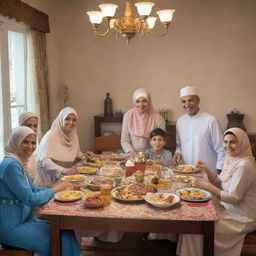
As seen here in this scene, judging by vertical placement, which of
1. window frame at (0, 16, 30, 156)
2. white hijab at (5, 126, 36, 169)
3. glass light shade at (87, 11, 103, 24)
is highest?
glass light shade at (87, 11, 103, 24)

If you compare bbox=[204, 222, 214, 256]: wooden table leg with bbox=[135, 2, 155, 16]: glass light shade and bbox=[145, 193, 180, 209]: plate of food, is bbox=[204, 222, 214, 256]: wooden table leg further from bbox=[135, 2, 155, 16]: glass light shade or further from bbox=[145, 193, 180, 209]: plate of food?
bbox=[135, 2, 155, 16]: glass light shade

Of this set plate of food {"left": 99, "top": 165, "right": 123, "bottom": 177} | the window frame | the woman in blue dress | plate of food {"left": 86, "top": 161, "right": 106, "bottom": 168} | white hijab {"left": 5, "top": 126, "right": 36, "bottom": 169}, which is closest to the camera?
the woman in blue dress

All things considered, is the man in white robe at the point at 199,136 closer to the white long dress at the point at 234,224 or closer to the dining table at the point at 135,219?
the white long dress at the point at 234,224

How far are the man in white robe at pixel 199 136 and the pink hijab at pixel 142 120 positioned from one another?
37 cm

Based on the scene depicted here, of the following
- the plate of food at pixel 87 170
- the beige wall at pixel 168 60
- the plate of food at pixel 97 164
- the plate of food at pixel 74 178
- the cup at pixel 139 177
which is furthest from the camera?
the beige wall at pixel 168 60

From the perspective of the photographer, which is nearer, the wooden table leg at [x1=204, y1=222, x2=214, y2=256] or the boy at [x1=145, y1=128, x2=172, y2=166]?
the wooden table leg at [x1=204, y1=222, x2=214, y2=256]

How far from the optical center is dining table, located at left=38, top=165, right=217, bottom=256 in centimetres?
200

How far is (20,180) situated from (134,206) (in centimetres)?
73

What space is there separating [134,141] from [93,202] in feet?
5.59

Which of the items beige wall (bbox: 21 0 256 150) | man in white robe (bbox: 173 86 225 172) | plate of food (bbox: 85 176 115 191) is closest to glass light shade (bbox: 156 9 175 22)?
man in white robe (bbox: 173 86 225 172)

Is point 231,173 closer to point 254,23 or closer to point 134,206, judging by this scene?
point 134,206

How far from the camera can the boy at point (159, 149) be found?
3301 millimetres

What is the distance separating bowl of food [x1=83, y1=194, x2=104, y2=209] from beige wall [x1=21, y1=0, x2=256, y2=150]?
10.5 feet

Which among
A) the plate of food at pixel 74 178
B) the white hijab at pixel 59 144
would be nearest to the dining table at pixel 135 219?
the plate of food at pixel 74 178
